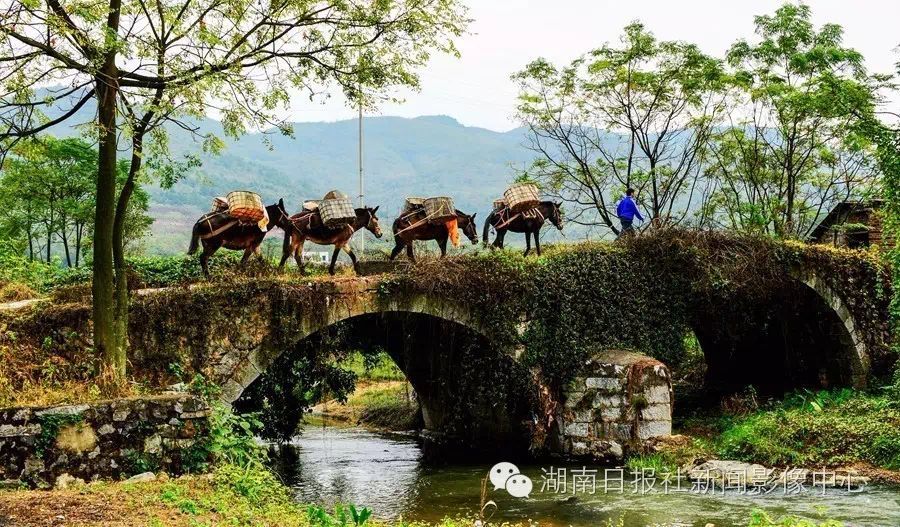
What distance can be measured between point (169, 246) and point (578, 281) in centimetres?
7370

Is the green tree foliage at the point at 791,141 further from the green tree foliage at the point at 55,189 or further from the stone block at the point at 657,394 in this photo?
the green tree foliage at the point at 55,189

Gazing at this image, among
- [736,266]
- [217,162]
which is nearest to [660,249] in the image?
[736,266]

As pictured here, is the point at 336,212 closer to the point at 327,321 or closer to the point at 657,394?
the point at 327,321

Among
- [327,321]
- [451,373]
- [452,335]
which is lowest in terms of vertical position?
[451,373]

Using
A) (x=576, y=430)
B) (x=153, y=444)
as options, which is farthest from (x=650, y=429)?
(x=153, y=444)

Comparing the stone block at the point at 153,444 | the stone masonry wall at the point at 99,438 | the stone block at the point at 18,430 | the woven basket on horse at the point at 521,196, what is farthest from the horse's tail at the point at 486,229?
the stone block at the point at 18,430

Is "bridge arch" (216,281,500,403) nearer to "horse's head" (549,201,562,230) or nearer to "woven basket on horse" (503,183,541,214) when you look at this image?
"woven basket on horse" (503,183,541,214)

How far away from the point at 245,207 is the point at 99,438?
4.99m

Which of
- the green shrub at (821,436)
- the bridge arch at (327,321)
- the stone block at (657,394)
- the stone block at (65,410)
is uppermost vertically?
the bridge arch at (327,321)

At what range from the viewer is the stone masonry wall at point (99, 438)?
29.6 feet

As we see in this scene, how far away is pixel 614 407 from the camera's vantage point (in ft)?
52.3

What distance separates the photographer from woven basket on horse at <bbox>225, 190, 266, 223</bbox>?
13469mm

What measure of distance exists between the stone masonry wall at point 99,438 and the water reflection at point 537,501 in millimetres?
3373

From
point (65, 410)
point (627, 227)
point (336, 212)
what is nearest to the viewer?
point (65, 410)
